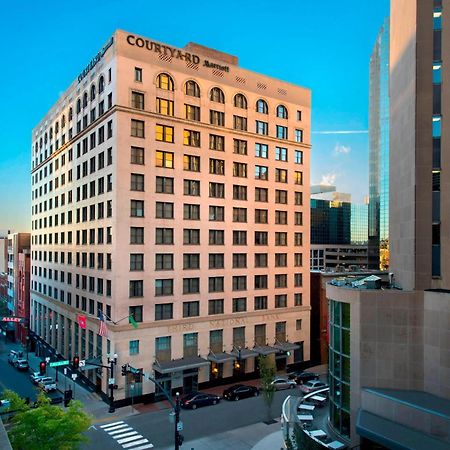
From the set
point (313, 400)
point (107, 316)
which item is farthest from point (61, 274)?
point (313, 400)

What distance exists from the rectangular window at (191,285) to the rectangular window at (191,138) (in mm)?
15643

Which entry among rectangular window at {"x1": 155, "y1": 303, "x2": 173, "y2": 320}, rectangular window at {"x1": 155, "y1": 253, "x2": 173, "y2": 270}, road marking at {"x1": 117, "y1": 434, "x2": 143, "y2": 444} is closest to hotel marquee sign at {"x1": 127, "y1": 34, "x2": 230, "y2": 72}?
rectangular window at {"x1": 155, "y1": 253, "x2": 173, "y2": 270}

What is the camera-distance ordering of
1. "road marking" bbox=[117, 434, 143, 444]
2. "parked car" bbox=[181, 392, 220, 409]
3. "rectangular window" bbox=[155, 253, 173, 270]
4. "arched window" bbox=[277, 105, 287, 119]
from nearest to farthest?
"road marking" bbox=[117, 434, 143, 444], "parked car" bbox=[181, 392, 220, 409], "rectangular window" bbox=[155, 253, 173, 270], "arched window" bbox=[277, 105, 287, 119]

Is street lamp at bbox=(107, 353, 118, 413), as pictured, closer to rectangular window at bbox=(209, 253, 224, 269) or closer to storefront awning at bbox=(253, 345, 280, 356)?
rectangular window at bbox=(209, 253, 224, 269)

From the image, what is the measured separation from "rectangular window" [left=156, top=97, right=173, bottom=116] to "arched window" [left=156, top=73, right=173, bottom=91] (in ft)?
4.67

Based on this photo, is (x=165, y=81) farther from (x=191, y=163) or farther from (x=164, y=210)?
(x=164, y=210)

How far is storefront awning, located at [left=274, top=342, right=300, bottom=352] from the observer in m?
56.6

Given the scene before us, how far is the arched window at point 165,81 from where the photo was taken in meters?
50.7

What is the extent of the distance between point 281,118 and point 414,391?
4460 cm

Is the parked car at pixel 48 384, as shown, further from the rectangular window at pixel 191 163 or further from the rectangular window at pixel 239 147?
the rectangular window at pixel 239 147

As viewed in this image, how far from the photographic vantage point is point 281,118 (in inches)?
2415

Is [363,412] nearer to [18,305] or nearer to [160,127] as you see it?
[160,127]

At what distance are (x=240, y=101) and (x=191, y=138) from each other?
9.37m

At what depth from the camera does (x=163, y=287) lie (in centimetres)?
4975
